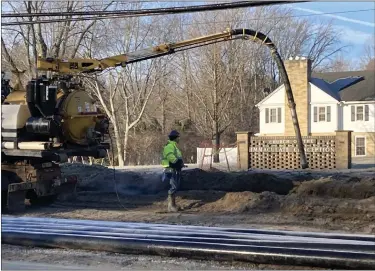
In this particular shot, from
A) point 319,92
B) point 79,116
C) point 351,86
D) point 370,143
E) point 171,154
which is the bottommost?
point 370,143

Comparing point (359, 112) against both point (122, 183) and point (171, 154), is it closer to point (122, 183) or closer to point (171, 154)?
point (122, 183)

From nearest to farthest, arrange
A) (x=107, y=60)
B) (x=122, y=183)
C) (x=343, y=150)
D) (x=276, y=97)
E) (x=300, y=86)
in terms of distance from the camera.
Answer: (x=107, y=60)
(x=122, y=183)
(x=343, y=150)
(x=300, y=86)
(x=276, y=97)

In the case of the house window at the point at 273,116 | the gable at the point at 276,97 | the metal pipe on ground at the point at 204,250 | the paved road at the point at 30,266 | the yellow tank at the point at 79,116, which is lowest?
the paved road at the point at 30,266

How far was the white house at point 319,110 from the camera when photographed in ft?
153

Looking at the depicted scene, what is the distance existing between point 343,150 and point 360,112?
70.4ft

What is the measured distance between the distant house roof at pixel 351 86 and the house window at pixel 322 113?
4.39 feet

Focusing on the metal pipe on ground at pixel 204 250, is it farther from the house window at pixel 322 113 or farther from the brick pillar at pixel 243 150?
the house window at pixel 322 113

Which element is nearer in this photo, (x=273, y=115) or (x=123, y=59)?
(x=123, y=59)

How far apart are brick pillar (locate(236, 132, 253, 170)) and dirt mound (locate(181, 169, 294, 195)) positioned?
418 inches

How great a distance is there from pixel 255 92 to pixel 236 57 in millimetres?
11124

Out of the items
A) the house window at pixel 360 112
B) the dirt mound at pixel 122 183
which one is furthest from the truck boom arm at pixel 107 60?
the house window at pixel 360 112

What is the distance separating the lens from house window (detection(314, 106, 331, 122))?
47.8 metres

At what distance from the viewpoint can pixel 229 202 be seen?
562 inches

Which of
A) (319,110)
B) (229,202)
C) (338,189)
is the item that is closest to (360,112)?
(319,110)
